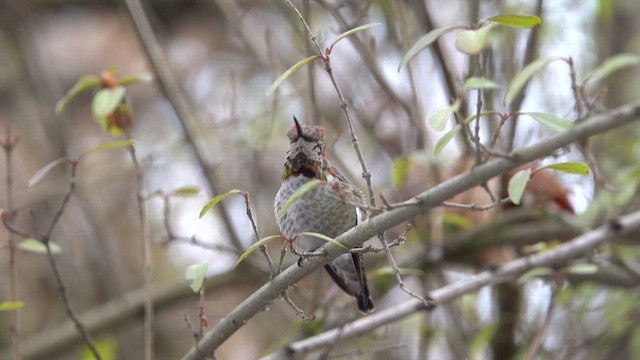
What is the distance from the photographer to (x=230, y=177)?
4605 mm

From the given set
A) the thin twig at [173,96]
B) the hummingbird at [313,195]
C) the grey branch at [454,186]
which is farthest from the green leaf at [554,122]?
the thin twig at [173,96]

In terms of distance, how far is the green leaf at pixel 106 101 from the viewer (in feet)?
8.37

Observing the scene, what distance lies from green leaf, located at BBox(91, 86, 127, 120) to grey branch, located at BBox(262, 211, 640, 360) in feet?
3.00

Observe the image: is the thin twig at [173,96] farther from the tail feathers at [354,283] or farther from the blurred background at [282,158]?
the tail feathers at [354,283]

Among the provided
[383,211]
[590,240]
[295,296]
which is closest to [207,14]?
[295,296]

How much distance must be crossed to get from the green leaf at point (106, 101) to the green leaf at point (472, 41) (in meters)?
1.08

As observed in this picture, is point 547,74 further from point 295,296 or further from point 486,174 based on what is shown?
point 486,174

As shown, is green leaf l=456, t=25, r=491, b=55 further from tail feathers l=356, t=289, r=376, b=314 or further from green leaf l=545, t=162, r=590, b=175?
tail feathers l=356, t=289, r=376, b=314

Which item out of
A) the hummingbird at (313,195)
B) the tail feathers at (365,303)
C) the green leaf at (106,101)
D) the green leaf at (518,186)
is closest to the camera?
the green leaf at (518,186)

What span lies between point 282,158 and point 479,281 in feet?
7.93

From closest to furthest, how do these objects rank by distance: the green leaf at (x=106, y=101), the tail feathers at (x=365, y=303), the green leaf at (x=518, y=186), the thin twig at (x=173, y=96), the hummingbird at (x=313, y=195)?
the green leaf at (x=518, y=186)
the hummingbird at (x=313, y=195)
the green leaf at (x=106, y=101)
the tail feathers at (x=365, y=303)
the thin twig at (x=173, y=96)

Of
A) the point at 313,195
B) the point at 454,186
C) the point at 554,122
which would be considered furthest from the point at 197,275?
the point at 554,122

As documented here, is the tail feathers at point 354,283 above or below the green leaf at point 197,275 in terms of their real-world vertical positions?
below

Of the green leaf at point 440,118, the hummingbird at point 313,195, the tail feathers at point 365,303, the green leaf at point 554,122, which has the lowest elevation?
the tail feathers at point 365,303
